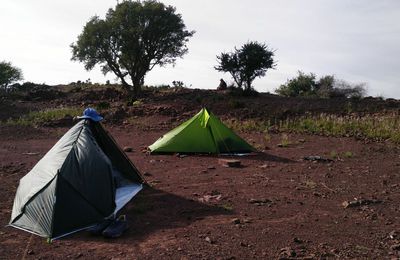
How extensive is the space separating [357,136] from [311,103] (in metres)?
5.43

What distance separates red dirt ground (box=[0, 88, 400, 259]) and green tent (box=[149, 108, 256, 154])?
0.33m

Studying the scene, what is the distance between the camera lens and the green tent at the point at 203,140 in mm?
A: 11219

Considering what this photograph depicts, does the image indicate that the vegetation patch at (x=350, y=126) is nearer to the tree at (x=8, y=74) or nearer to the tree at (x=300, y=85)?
the tree at (x=300, y=85)

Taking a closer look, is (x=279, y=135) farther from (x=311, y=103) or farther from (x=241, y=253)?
(x=241, y=253)

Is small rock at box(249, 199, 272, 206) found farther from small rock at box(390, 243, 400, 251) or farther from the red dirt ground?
small rock at box(390, 243, 400, 251)

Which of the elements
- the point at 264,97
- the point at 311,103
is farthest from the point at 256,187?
the point at 264,97

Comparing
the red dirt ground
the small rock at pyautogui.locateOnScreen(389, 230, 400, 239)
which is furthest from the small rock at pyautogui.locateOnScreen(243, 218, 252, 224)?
the small rock at pyautogui.locateOnScreen(389, 230, 400, 239)

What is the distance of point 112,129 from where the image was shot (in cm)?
1647

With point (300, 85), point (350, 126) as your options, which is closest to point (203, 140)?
point (350, 126)

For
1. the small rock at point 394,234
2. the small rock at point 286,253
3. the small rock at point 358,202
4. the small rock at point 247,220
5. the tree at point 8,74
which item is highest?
the tree at point 8,74

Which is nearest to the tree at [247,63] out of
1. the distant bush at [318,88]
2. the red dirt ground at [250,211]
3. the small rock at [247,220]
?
the distant bush at [318,88]

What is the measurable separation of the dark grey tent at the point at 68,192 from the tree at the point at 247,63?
52.3 feet

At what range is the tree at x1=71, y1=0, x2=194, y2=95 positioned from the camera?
24.0m

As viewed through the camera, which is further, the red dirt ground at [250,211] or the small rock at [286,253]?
the red dirt ground at [250,211]
